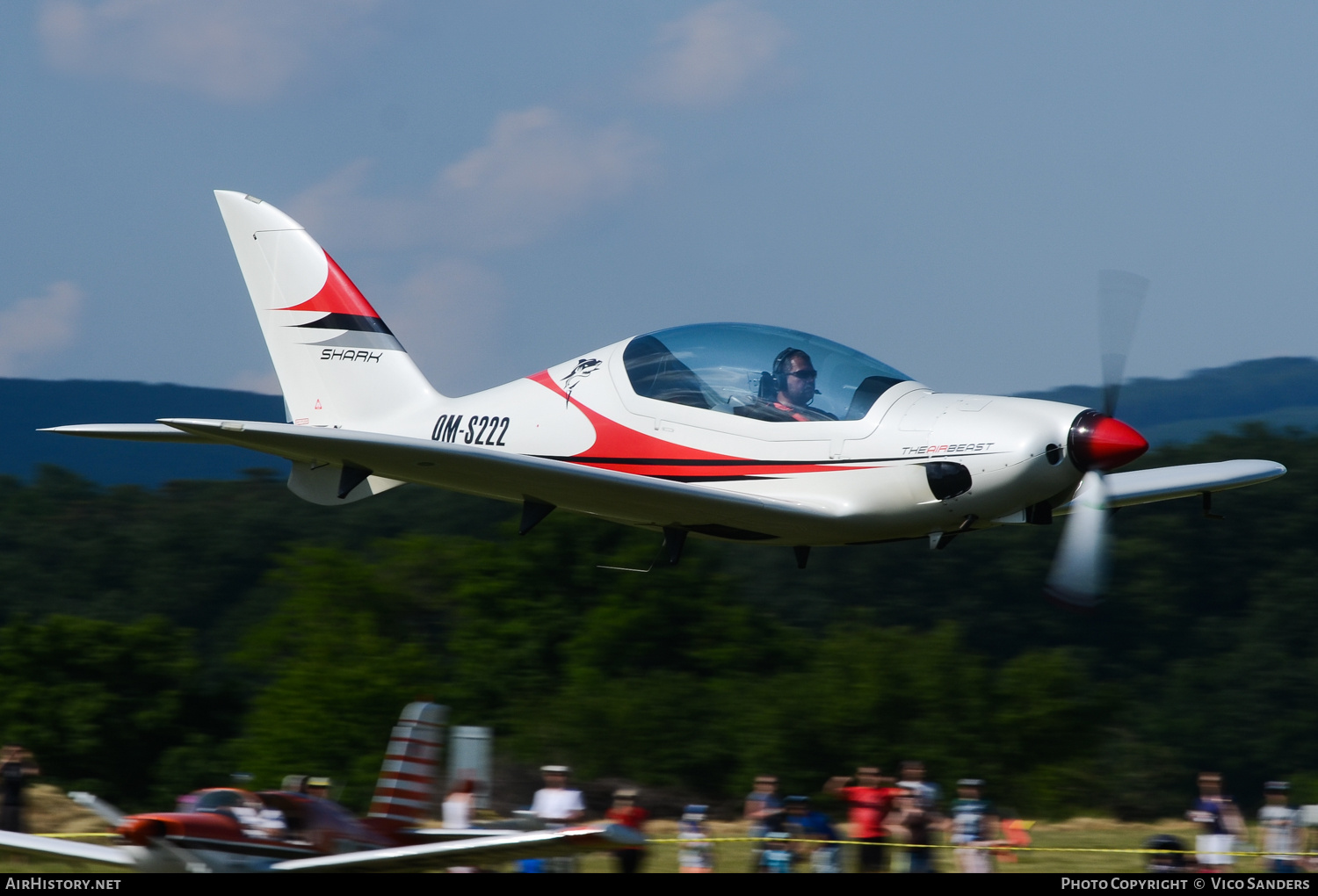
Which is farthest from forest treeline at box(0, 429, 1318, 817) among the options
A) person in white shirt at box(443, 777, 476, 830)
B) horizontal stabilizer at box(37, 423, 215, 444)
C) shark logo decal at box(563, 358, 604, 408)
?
horizontal stabilizer at box(37, 423, 215, 444)

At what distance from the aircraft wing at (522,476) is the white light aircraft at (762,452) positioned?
0.02m

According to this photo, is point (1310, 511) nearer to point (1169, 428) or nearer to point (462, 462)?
point (462, 462)

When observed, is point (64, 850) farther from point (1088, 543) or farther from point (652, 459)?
point (1088, 543)

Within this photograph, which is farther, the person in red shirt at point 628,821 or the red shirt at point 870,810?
the red shirt at point 870,810

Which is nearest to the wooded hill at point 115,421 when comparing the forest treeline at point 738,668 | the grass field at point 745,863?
the forest treeline at point 738,668

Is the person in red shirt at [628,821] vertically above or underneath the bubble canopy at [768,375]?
underneath

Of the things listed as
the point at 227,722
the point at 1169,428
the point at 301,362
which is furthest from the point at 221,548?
the point at 1169,428

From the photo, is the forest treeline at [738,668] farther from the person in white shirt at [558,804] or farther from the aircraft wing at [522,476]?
the aircraft wing at [522,476]

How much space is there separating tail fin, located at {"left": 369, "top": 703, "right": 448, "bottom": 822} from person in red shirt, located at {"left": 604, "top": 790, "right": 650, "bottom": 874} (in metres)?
1.41

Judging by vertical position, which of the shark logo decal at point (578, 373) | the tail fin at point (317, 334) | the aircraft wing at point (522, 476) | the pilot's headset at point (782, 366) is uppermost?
the tail fin at point (317, 334)

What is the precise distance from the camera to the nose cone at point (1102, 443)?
879 cm

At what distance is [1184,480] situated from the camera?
11.2m

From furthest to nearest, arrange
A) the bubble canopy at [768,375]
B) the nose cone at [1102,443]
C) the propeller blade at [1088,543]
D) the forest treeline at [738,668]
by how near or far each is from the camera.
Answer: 1. the forest treeline at [738,668]
2. the bubble canopy at [768,375]
3. the propeller blade at [1088,543]
4. the nose cone at [1102,443]
